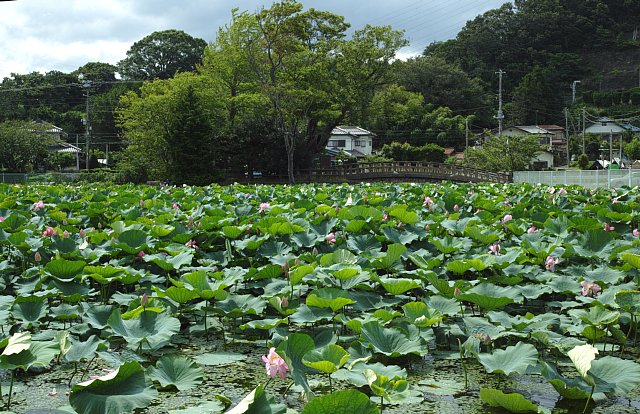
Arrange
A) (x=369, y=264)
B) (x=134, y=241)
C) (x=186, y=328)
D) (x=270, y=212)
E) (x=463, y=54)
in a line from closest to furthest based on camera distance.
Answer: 1. (x=186, y=328)
2. (x=369, y=264)
3. (x=134, y=241)
4. (x=270, y=212)
5. (x=463, y=54)

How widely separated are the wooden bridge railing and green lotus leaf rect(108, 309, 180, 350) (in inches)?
1215

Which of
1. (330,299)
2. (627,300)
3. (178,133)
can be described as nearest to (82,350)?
(330,299)

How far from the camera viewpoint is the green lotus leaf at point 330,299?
2803mm

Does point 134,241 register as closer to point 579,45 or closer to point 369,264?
point 369,264

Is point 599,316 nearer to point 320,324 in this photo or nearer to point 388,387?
point 388,387

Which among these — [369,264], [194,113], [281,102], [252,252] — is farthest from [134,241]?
[281,102]

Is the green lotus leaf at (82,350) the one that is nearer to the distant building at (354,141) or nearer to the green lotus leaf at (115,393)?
the green lotus leaf at (115,393)

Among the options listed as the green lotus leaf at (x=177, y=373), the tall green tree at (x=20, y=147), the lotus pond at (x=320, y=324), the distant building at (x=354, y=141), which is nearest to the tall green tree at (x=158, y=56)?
the distant building at (x=354, y=141)

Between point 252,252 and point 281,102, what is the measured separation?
94.1 ft

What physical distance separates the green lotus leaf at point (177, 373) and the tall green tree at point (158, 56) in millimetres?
65476

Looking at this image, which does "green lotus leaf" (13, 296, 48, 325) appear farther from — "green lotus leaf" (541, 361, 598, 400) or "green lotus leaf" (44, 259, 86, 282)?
"green lotus leaf" (541, 361, 598, 400)

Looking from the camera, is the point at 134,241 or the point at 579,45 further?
the point at 579,45

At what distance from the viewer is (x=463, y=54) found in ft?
253

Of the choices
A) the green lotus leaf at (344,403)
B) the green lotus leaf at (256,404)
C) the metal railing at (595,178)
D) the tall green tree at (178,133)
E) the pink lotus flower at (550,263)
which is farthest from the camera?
the tall green tree at (178,133)
